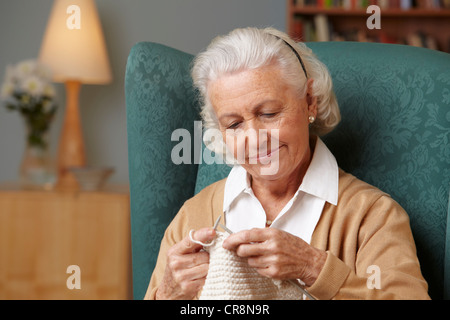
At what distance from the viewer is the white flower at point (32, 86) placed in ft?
8.74

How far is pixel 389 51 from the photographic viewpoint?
4.76 feet

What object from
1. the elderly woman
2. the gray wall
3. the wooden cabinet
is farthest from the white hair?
the gray wall

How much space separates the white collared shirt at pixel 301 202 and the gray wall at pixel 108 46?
191 centimetres

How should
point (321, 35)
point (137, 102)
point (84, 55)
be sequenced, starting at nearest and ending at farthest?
1. point (137, 102)
2. point (84, 55)
3. point (321, 35)

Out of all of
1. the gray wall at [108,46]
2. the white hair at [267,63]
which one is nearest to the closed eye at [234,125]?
the white hair at [267,63]

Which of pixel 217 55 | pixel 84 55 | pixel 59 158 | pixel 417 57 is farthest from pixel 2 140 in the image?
pixel 417 57

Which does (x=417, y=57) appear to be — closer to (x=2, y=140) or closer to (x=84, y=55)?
(x=84, y=55)

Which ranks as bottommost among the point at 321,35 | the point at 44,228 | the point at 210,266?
the point at 44,228

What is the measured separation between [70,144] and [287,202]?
181cm

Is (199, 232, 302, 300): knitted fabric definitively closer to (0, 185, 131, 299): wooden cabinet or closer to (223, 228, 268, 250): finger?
(223, 228, 268, 250): finger

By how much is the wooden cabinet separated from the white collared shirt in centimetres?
128

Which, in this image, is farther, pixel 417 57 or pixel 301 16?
pixel 301 16

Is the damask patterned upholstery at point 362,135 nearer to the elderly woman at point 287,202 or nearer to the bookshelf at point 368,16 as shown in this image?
the elderly woman at point 287,202

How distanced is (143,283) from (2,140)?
6.36ft
